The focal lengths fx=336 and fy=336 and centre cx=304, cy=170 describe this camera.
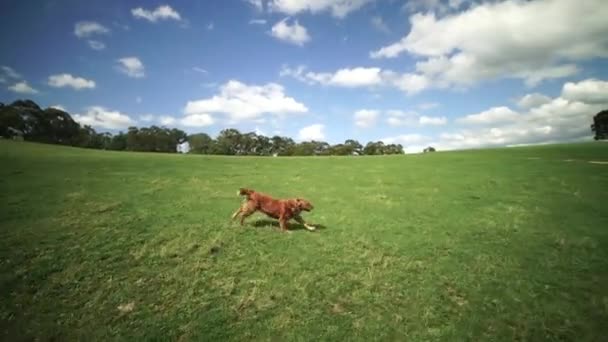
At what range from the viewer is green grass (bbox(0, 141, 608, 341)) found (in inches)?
312

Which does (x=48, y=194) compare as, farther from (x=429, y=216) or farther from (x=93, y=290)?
(x=429, y=216)

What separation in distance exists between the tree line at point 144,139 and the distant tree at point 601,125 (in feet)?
191

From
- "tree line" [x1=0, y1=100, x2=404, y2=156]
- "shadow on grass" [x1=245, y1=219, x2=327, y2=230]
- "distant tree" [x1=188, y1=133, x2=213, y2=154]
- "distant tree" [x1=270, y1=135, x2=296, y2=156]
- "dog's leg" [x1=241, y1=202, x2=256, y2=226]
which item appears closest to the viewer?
"dog's leg" [x1=241, y1=202, x2=256, y2=226]

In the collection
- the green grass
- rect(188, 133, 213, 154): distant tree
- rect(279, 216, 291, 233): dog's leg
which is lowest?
the green grass

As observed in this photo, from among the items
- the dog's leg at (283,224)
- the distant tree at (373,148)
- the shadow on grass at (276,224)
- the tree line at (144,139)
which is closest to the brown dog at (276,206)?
the dog's leg at (283,224)

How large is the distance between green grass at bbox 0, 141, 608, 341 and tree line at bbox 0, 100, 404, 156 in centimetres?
9467

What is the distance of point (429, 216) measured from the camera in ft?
55.6

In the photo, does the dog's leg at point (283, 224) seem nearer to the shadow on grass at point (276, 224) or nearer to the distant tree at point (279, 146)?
the shadow on grass at point (276, 224)

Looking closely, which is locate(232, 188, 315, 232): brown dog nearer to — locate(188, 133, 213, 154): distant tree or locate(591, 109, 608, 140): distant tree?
locate(188, 133, 213, 154): distant tree

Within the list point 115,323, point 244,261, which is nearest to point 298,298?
point 244,261

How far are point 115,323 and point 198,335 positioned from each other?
201 cm

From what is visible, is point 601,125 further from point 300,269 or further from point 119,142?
point 119,142

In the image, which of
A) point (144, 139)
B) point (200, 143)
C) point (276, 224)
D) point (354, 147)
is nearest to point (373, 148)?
point (354, 147)

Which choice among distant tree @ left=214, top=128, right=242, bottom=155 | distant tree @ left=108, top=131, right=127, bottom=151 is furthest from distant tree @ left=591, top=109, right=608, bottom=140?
distant tree @ left=108, top=131, right=127, bottom=151
